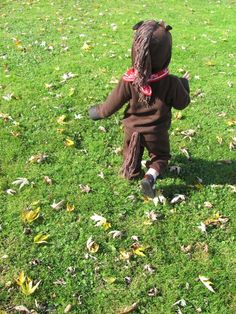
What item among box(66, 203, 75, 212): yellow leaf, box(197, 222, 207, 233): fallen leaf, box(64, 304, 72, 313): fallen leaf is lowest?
box(197, 222, 207, 233): fallen leaf

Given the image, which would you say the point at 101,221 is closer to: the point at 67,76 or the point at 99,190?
the point at 99,190

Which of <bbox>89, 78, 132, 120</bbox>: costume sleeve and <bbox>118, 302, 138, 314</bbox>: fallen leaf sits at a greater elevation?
<bbox>89, 78, 132, 120</bbox>: costume sleeve

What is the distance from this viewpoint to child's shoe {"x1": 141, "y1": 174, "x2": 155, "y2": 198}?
14.7 ft

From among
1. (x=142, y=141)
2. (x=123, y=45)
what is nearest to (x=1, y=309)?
(x=142, y=141)

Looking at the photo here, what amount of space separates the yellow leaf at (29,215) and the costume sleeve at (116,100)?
1207 mm

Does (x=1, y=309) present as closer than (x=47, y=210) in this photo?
Yes

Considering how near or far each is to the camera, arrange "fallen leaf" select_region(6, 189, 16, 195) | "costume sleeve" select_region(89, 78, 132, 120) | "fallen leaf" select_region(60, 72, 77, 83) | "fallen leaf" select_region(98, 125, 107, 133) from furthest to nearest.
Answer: "fallen leaf" select_region(60, 72, 77, 83)
"fallen leaf" select_region(98, 125, 107, 133)
"fallen leaf" select_region(6, 189, 16, 195)
"costume sleeve" select_region(89, 78, 132, 120)

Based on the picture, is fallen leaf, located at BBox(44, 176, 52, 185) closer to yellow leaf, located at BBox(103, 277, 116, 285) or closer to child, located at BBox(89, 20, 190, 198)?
child, located at BBox(89, 20, 190, 198)

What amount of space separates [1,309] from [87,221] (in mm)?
1294

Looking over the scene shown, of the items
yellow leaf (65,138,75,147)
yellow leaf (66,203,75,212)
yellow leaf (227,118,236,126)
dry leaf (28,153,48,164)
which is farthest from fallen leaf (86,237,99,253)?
yellow leaf (227,118,236,126)

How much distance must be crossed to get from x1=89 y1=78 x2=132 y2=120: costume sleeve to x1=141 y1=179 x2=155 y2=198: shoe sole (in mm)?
827

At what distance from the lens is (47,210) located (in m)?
4.66

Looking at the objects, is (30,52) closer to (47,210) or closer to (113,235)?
(47,210)

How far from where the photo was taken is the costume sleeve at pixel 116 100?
433 centimetres
